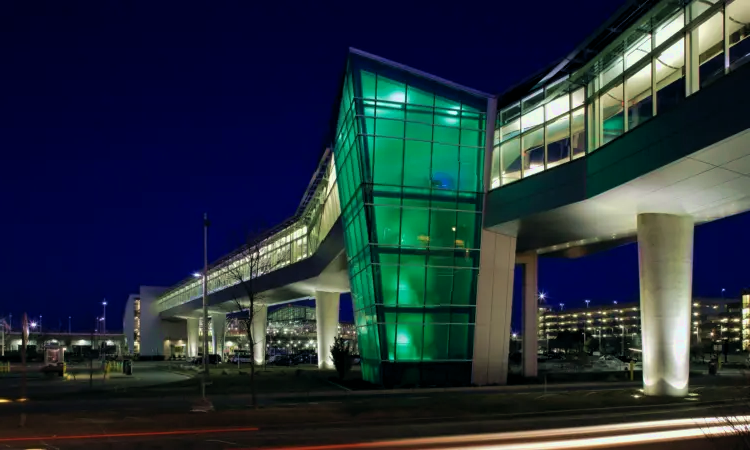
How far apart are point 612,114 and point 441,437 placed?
56.4 feet

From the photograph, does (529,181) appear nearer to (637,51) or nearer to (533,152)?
(533,152)

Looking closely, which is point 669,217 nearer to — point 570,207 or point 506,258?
point 570,207


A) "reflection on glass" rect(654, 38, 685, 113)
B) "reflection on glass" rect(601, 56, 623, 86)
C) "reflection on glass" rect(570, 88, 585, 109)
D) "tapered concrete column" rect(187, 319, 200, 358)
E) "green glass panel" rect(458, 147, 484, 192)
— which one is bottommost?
"tapered concrete column" rect(187, 319, 200, 358)

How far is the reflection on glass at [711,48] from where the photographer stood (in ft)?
79.0

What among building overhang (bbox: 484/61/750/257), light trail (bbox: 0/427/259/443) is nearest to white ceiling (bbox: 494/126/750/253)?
building overhang (bbox: 484/61/750/257)

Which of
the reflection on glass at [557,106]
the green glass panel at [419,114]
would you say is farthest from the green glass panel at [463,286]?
the reflection on glass at [557,106]

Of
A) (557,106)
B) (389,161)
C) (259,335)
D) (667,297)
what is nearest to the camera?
(667,297)

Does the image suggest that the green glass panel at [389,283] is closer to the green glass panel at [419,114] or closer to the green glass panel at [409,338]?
the green glass panel at [409,338]

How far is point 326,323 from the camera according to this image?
6825 centimetres

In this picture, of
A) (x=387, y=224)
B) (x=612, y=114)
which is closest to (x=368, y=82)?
(x=387, y=224)

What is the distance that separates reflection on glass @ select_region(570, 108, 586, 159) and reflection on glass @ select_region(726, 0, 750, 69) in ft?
30.9

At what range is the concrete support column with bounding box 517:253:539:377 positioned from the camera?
49.4 metres

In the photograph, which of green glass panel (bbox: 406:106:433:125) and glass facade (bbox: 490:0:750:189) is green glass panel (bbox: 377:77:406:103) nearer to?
green glass panel (bbox: 406:106:433:125)

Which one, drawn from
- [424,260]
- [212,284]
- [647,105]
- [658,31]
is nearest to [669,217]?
[647,105]
